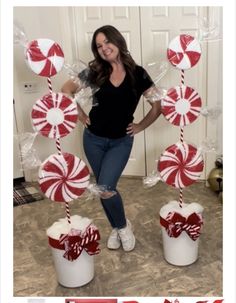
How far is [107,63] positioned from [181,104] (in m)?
0.44

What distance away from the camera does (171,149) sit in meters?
2.07

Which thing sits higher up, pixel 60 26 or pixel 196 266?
pixel 60 26

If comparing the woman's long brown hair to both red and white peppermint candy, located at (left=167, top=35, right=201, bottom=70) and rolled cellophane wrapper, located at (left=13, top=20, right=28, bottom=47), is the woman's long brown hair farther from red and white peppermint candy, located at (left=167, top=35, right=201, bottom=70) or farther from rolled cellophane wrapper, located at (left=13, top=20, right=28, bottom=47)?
rolled cellophane wrapper, located at (left=13, top=20, right=28, bottom=47)

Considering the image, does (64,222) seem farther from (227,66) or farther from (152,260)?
(227,66)

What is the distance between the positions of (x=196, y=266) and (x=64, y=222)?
30.5 inches

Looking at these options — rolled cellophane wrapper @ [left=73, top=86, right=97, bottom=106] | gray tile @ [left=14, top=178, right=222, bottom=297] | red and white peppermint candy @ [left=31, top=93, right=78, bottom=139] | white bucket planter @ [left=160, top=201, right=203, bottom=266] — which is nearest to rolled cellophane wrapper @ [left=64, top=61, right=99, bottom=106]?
rolled cellophane wrapper @ [left=73, top=86, right=97, bottom=106]

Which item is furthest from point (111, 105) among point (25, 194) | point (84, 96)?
point (25, 194)

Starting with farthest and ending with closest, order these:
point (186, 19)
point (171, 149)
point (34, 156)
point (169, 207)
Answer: point (186, 19), point (169, 207), point (171, 149), point (34, 156)

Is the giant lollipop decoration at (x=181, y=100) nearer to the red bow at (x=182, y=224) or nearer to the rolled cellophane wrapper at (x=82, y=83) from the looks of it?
the red bow at (x=182, y=224)

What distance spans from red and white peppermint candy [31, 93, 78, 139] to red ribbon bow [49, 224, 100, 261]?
1.64ft

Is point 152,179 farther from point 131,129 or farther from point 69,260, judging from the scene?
point 69,260

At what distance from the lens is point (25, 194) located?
3.23 meters
